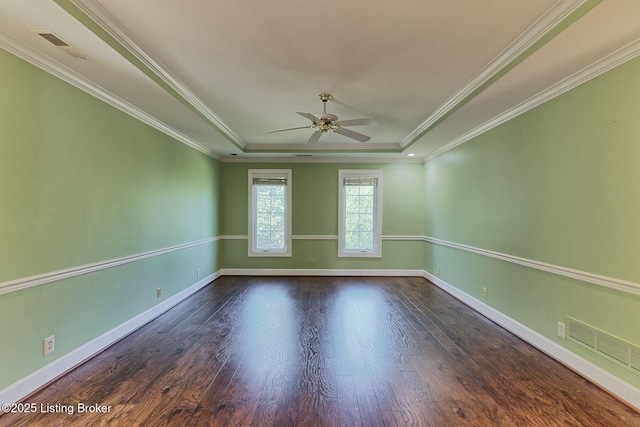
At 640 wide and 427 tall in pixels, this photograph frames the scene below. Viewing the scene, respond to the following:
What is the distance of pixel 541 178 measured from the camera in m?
2.68

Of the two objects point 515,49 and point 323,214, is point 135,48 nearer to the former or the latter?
point 515,49

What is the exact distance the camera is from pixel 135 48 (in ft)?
6.86

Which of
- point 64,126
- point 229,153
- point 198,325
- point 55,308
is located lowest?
point 198,325

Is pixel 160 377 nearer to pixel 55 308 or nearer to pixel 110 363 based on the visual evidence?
pixel 110 363

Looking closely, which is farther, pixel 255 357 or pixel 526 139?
pixel 526 139

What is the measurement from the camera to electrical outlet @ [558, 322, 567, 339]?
2.43m

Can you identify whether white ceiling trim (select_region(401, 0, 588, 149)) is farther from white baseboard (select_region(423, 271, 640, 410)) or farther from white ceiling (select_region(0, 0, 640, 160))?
white baseboard (select_region(423, 271, 640, 410))

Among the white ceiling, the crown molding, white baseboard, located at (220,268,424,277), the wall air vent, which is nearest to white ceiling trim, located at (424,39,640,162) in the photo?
→ the white ceiling

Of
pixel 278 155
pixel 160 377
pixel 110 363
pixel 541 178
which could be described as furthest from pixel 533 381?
pixel 278 155

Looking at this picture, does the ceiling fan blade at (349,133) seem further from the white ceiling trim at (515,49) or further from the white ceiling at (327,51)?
the white ceiling trim at (515,49)

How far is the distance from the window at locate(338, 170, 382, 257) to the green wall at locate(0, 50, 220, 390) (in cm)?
323

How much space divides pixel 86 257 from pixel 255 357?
1741 millimetres

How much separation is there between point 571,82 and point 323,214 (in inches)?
164

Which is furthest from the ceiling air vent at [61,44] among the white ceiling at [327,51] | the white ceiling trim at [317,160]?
the white ceiling trim at [317,160]
